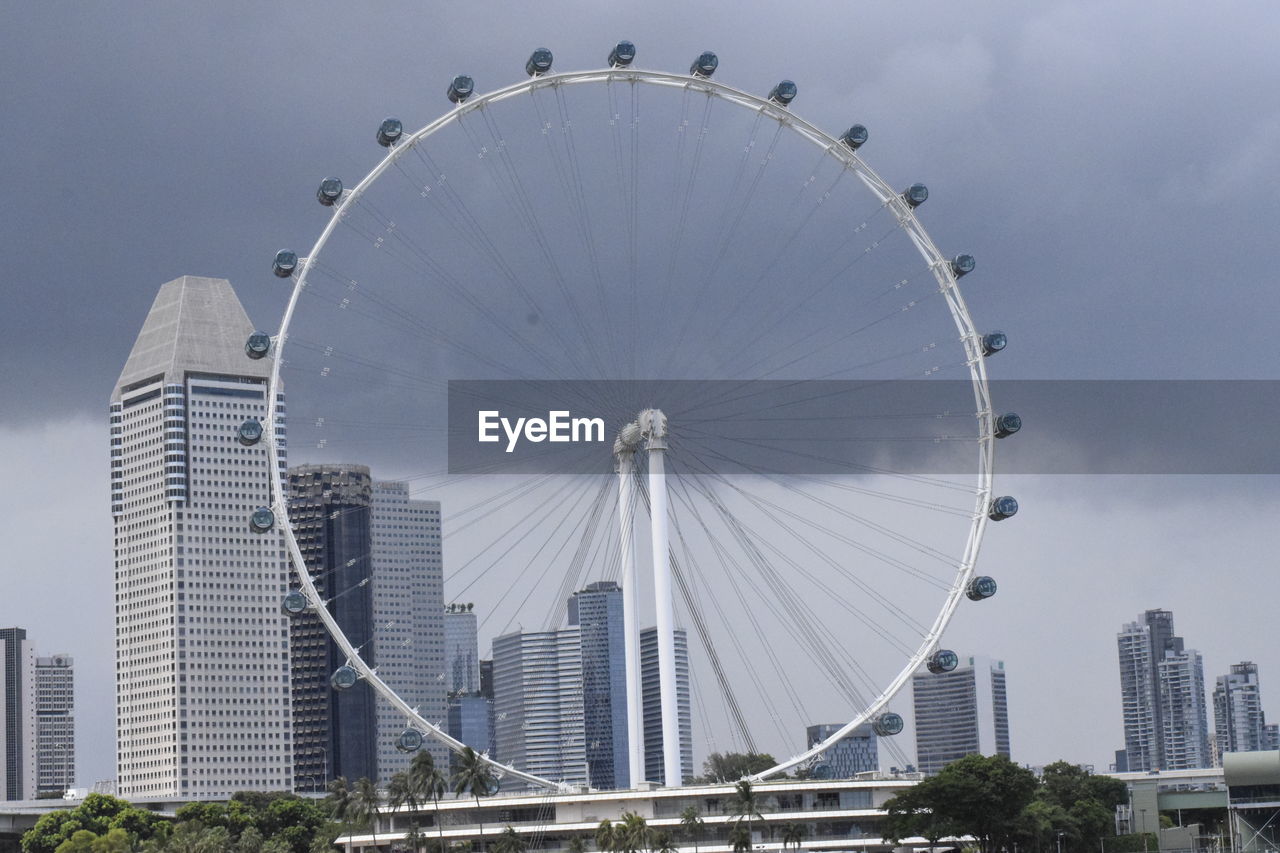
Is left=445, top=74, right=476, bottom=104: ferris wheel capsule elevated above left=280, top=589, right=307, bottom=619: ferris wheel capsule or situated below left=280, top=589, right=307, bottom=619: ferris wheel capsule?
above

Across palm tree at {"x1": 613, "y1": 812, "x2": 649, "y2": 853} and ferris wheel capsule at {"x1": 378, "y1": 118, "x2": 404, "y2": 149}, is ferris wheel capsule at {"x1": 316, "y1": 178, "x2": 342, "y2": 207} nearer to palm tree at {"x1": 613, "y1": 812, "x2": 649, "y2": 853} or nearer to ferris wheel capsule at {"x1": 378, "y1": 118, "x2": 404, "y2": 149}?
ferris wheel capsule at {"x1": 378, "y1": 118, "x2": 404, "y2": 149}

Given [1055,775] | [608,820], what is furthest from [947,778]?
[1055,775]

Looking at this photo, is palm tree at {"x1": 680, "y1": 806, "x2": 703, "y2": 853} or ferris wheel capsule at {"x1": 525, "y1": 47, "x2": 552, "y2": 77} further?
palm tree at {"x1": 680, "y1": 806, "x2": 703, "y2": 853}

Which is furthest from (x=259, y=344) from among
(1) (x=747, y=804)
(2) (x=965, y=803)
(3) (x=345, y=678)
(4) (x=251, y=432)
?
(2) (x=965, y=803)

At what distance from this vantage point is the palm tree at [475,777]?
101 meters

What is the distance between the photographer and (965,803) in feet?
399

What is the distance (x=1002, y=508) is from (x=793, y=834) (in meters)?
32.0

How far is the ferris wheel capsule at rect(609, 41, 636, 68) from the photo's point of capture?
91938 mm

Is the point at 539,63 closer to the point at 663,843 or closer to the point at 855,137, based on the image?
the point at 855,137

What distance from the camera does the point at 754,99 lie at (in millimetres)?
94625

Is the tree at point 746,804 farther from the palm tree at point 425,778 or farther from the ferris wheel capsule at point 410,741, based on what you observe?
the ferris wheel capsule at point 410,741

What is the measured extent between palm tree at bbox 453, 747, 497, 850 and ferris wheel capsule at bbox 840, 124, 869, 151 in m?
35.0

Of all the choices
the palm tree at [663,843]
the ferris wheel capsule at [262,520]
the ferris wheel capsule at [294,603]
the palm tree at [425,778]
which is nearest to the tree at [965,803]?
the palm tree at [663,843]

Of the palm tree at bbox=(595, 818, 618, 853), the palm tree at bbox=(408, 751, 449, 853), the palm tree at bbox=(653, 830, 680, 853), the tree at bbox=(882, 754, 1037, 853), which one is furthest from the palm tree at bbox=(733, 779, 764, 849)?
the palm tree at bbox=(408, 751, 449, 853)
